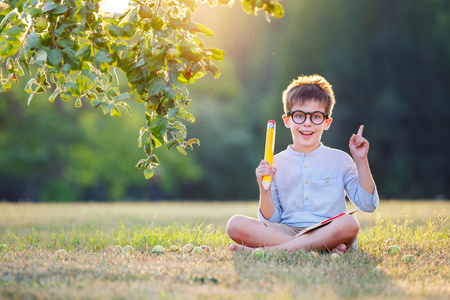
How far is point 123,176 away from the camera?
18078 mm

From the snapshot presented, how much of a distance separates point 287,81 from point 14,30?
52.7 feet

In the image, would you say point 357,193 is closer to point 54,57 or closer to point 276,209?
point 276,209

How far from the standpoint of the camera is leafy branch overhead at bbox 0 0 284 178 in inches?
96.5

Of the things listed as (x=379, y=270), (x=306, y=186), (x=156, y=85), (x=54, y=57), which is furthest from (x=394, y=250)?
(x=54, y=57)

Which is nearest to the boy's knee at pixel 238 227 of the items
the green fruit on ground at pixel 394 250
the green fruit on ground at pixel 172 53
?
the green fruit on ground at pixel 394 250

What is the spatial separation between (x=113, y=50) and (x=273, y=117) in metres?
15.1

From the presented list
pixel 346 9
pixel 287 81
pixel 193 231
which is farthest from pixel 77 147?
pixel 193 231

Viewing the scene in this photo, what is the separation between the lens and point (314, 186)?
128 inches

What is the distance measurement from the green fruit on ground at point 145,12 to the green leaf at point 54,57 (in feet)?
1.38

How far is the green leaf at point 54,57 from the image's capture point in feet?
8.01

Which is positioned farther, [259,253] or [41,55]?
[259,253]

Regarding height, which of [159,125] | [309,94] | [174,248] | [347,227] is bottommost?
[174,248]

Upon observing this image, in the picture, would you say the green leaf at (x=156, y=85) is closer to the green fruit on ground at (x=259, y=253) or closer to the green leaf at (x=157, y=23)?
the green leaf at (x=157, y=23)

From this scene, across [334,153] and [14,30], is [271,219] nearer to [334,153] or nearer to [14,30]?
[334,153]
